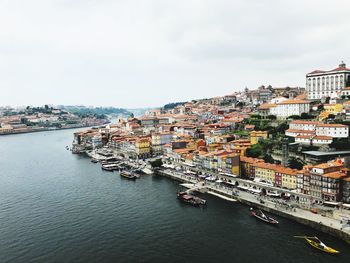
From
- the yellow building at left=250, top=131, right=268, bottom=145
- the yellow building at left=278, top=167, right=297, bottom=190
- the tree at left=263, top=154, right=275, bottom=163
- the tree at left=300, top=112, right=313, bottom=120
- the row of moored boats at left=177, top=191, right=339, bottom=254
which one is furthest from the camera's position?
the tree at left=300, top=112, right=313, bottom=120

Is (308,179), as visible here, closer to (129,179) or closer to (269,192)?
(269,192)

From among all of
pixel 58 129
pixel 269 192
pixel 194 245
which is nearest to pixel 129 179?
pixel 269 192

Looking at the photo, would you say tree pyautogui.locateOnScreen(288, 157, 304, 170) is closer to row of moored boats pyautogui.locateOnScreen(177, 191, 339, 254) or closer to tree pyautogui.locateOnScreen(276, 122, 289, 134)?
row of moored boats pyautogui.locateOnScreen(177, 191, 339, 254)

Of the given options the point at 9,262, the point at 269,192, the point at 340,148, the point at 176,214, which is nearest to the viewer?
the point at 9,262

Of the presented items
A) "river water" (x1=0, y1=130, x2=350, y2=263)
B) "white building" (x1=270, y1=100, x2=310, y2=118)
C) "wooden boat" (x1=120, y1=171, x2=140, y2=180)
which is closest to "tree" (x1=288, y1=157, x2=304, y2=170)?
"river water" (x1=0, y1=130, x2=350, y2=263)

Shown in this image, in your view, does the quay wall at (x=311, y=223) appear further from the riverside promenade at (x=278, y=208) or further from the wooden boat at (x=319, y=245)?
the wooden boat at (x=319, y=245)

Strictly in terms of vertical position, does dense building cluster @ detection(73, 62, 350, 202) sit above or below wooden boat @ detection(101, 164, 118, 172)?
above
